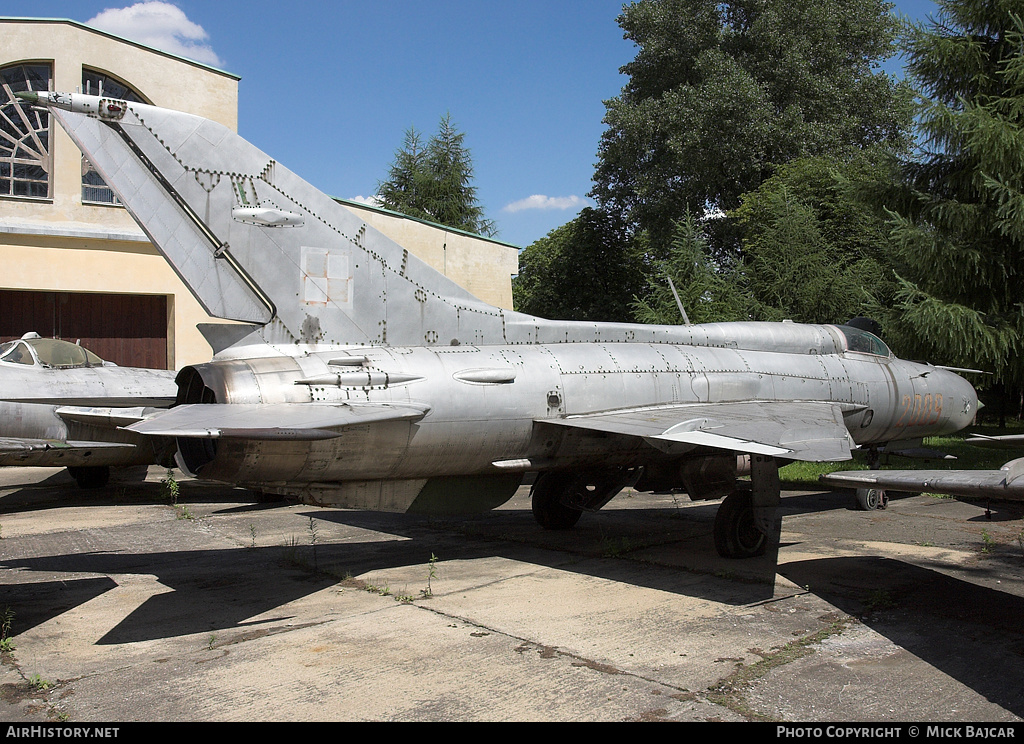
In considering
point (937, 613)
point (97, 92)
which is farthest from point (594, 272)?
point (937, 613)

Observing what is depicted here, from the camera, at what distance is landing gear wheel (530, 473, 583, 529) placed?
9742 mm

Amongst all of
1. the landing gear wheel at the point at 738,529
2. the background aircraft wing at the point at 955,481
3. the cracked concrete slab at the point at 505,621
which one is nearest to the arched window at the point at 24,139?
the cracked concrete slab at the point at 505,621

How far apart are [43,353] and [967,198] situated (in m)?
16.7

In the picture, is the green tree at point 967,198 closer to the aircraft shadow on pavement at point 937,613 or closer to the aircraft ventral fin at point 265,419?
the aircraft shadow on pavement at point 937,613

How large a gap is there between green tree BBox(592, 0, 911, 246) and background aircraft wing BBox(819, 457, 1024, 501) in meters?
26.7

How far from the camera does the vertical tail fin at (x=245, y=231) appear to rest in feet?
21.3

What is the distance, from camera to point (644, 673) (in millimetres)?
4926

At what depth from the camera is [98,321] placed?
60.0 feet

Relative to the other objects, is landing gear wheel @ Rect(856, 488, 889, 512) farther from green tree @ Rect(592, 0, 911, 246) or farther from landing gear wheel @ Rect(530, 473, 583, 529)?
green tree @ Rect(592, 0, 911, 246)

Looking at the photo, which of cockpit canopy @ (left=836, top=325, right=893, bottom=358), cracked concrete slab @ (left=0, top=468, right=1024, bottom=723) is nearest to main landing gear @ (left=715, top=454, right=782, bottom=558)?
cracked concrete slab @ (left=0, top=468, right=1024, bottom=723)

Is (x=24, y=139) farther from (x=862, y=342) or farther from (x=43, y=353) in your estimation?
(x=862, y=342)

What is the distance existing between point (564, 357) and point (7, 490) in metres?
10.9

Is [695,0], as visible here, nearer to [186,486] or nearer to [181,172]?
[186,486]

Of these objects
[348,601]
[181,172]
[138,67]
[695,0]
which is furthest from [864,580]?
[695,0]
